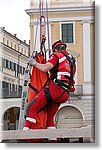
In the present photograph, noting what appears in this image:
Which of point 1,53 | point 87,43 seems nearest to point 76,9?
point 87,43

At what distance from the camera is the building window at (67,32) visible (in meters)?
3.72

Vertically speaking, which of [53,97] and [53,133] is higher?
[53,97]

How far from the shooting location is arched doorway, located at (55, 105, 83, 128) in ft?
12.0

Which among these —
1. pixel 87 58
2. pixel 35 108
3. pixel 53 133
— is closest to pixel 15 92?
pixel 35 108

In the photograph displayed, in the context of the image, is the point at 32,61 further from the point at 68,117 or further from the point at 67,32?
the point at 68,117

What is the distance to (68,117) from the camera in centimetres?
367

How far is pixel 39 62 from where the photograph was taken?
3668 mm

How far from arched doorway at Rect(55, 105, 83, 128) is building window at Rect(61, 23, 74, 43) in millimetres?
490

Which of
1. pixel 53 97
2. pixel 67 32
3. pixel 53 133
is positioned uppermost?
pixel 67 32

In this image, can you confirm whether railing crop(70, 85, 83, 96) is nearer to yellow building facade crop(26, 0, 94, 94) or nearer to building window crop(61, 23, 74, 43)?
yellow building facade crop(26, 0, 94, 94)

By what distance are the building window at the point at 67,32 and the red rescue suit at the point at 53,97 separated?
0.45 ft

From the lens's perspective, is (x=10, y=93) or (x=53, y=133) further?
(x=10, y=93)

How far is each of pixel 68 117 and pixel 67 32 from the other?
62cm

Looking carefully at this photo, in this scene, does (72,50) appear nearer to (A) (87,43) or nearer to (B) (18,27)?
(A) (87,43)
